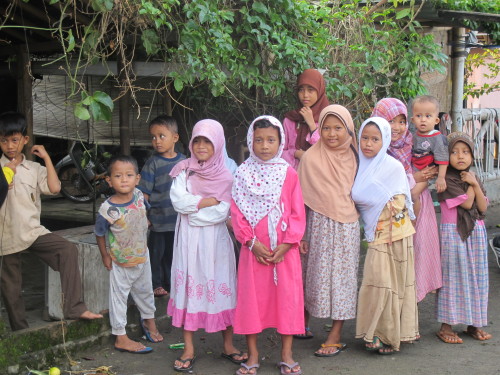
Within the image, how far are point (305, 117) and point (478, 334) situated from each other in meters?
2.05

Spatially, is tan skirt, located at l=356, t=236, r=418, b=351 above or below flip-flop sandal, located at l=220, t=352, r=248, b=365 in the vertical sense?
above

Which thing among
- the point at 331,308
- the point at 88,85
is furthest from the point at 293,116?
the point at 88,85

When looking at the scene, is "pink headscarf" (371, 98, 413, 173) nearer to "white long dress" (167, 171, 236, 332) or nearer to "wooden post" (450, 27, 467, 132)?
"white long dress" (167, 171, 236, 332)

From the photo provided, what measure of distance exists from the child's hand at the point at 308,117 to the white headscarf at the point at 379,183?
26.6 inches

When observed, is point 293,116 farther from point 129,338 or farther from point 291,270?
point 129,338

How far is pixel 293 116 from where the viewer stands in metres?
5.18

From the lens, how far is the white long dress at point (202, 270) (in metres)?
4.27

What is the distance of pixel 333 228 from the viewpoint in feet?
14.6

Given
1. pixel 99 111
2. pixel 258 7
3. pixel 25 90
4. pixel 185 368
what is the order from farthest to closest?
pixel 25 90 → pixel 258 7 → pixel 185 368 → pixel 99 111

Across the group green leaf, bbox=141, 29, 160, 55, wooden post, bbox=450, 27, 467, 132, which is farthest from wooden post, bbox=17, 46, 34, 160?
wooden post, bbox=450, 27, 467, 132

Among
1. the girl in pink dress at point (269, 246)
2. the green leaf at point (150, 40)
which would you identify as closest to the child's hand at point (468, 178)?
the girl in pink dress at point (269, 246)

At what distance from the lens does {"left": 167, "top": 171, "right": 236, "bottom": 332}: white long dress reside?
427 cm

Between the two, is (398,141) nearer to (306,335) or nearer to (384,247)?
(384,247)

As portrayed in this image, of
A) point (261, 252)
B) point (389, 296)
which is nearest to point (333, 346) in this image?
point (389, 296)
